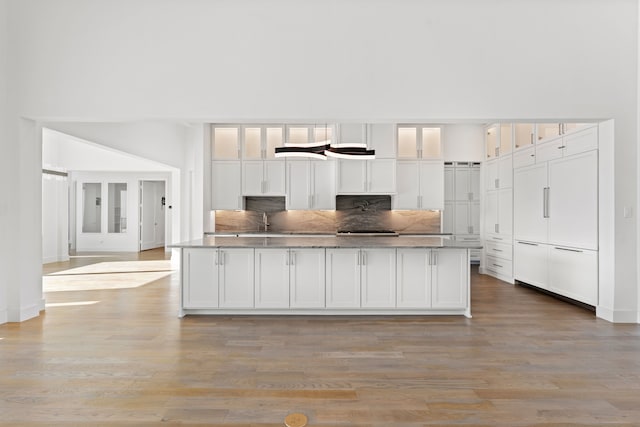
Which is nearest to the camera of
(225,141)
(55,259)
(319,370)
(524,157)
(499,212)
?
(319,370)

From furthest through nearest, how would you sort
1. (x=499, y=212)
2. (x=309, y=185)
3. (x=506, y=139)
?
(x=309, y=185), (x=499, y=212), (x=506, y=139)

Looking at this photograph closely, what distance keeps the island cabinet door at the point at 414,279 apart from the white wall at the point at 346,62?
5.13ft

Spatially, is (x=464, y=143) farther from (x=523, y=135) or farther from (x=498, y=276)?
(x=498, y=276)

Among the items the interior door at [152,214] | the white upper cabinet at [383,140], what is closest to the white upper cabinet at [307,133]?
the white upper cabinet at [383,140]

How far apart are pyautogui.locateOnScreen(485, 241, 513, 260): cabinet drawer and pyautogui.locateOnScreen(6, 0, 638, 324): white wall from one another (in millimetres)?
2463

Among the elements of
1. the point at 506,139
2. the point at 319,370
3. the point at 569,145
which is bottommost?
the point at 319,370

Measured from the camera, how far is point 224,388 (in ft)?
9.11

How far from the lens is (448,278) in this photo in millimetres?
4715

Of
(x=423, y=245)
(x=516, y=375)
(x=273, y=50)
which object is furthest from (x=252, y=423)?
(x=273, y=50)

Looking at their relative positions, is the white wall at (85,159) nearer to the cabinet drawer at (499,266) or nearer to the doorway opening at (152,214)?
the doorway opening at (152,214)

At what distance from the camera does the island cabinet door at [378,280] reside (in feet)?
15.5

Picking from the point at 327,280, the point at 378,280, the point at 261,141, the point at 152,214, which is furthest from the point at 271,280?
the point at 152,214

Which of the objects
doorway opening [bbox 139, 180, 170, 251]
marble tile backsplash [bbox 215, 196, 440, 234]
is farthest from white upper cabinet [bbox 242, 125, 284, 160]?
doorway opening [bbox 139, 180, 170, 251]

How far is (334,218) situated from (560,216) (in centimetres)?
387
